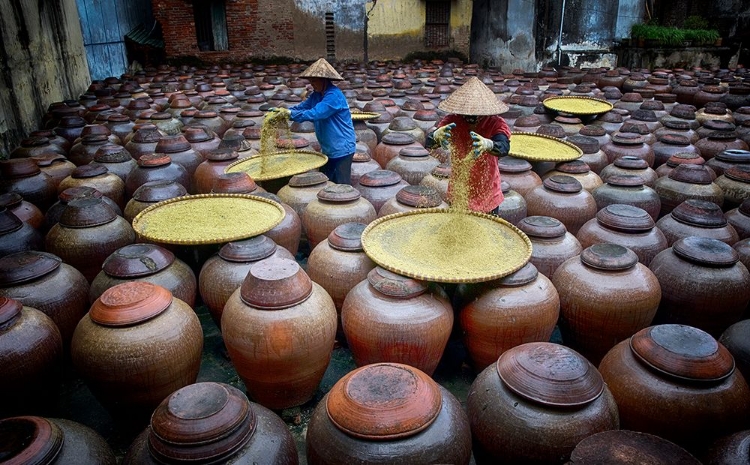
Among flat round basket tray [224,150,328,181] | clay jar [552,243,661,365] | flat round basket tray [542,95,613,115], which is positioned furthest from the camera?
flat round basket tray [542,95,613,115]

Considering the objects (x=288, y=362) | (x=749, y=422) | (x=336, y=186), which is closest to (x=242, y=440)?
(x=288, y=362)

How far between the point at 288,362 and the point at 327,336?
0.28 m

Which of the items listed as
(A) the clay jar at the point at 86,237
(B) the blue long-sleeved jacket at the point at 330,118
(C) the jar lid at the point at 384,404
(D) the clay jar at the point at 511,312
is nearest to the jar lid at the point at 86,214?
(A) the clay jar at the point at 86,237

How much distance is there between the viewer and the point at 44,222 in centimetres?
443

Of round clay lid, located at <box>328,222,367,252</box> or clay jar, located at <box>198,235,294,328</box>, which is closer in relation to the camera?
clay jar, located at <box>198,235,294,328</box>

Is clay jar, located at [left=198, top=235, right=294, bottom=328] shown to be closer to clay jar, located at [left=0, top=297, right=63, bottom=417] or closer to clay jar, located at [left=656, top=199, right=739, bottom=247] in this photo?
clay jar, located at [left=0, top=297, right=63, bottom=417]

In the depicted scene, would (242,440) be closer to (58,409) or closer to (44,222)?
(58,409)

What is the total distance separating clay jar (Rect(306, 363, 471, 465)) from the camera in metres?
2.02

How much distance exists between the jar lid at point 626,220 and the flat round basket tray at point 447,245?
92cm

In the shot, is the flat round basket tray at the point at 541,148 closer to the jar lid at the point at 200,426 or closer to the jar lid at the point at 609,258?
the jar lid at the point at 609,258

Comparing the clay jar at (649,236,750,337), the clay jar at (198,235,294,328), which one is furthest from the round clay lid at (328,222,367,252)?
the clay jar at (649,236,750,337)

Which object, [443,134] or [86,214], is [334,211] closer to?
[443,134]

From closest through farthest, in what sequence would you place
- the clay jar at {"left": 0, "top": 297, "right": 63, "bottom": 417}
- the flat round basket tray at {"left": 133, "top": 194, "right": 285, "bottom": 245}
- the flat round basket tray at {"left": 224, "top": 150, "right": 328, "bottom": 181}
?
the clay jar at {"left": 0, "top": 297, "right": 63, "bottom": 417}
the flat round basket tray at {"left": 133, "top": 194, "right": 285, "bottom": 245}
the flat round basket tray at {"left": 224, "top": 150, "right": 328, "bottom": 181}

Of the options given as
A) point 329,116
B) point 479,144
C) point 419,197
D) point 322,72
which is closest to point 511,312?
point 479,144
